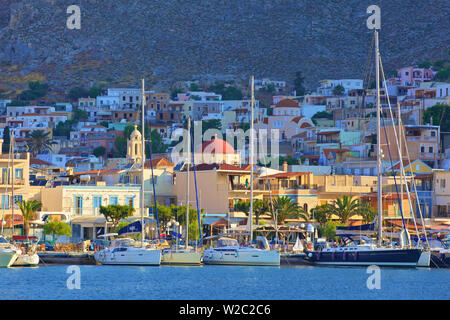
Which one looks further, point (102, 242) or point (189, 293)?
point (102, 242)

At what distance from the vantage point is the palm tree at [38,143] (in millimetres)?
171125

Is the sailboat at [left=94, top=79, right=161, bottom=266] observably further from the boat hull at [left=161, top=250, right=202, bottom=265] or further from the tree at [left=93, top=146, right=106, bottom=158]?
the tree at [left=93, top=146, right=106, bottom=158]

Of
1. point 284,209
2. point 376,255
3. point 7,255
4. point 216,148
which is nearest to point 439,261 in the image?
point 376,255

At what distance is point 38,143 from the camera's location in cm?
17262

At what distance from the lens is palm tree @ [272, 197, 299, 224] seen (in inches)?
3214

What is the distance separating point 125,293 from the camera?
53875mm

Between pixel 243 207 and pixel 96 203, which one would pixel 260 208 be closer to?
pixel 243 207

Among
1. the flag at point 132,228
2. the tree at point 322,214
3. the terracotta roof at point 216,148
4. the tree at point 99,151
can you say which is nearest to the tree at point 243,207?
the tree at point 322,214

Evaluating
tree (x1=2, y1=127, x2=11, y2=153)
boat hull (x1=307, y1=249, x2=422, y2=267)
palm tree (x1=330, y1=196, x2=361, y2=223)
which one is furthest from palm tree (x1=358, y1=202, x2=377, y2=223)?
tree (x1=2, y1=127, x2=11, y2=153)

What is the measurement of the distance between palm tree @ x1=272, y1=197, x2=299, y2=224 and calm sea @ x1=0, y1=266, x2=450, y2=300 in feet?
41.3

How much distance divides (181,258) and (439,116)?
77.4 metres

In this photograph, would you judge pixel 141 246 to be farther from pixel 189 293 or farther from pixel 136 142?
pixel 136 142
